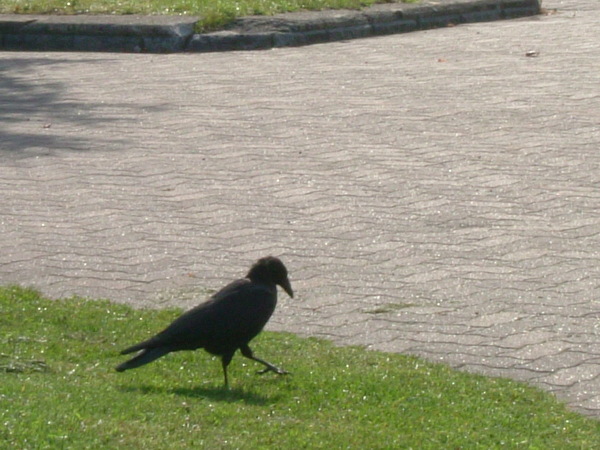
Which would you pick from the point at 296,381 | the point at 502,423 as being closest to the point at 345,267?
the point at 296,381

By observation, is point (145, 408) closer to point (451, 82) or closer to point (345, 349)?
point (345, 349)

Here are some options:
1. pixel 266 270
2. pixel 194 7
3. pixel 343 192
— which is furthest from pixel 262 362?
pixel 194 7

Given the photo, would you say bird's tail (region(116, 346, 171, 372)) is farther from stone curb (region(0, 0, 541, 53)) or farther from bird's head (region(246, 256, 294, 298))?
stone curb (region(0, 0, 541, 53))

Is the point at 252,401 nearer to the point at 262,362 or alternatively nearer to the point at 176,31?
the point at 262,362

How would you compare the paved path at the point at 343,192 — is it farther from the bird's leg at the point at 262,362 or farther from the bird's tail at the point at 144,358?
the bird's tail at the point at 144,358

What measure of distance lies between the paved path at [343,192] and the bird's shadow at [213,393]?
90 cm

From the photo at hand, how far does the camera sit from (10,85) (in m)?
12.7

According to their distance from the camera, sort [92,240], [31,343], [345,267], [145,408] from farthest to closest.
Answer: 1. [92,240]
2. [345,267]
3. [31,343]
4. [145,408]

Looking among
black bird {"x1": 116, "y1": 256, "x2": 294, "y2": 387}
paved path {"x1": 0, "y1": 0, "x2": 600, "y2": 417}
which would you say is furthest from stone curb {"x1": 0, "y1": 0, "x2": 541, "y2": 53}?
black bird {"x1": 116, "y1": 256, "x2": 294, "y2": 387}

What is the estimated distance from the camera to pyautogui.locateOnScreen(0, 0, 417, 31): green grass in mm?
15156

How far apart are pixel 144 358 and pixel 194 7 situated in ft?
36.5

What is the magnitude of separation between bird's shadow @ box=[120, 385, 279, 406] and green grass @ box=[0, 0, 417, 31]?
33.7 feet

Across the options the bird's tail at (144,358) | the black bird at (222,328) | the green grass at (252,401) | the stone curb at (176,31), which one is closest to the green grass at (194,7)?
the stone curb at (176,31)

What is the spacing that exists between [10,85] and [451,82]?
4.60 metres
